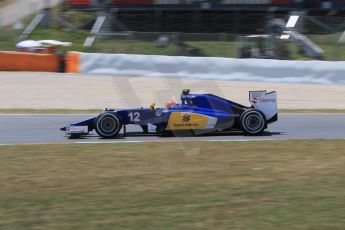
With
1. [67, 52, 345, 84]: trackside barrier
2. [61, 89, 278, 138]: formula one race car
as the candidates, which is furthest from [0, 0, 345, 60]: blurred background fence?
[61, 89, 278, 138]: formula one race car

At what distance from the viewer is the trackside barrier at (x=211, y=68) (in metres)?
20.7

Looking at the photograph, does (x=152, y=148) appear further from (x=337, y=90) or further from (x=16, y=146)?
(x=337, y=90)

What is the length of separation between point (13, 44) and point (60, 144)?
17.6 meters

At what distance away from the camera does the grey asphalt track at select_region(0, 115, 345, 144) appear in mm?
10820

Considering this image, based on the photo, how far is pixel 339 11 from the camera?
31.4 metres

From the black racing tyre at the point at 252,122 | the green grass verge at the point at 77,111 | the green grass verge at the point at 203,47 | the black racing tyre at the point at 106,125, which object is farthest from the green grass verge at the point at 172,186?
the green grass verge at the point at 203,47

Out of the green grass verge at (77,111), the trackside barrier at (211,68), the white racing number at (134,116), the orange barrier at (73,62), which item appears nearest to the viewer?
the white racing number at (134,116)

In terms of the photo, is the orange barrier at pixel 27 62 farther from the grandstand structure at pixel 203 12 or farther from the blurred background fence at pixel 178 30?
the grandstand structure at pixel 203 12

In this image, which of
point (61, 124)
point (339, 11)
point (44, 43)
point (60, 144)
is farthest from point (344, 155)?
point (339, 11)

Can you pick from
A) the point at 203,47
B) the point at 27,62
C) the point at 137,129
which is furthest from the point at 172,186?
the point at 27,62

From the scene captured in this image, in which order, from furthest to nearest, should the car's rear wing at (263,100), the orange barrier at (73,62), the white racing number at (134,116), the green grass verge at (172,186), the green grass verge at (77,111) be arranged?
the orange barrier at (73,62)
the green grass verge at (77,111)
the car's rear wing at (263,100)
the white racing number at (134,116)
the green grass verge at (172,186)

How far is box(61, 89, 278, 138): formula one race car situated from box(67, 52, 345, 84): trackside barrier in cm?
1010

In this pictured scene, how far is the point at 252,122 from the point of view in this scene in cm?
1109

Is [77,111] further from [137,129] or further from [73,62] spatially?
[73,62]
